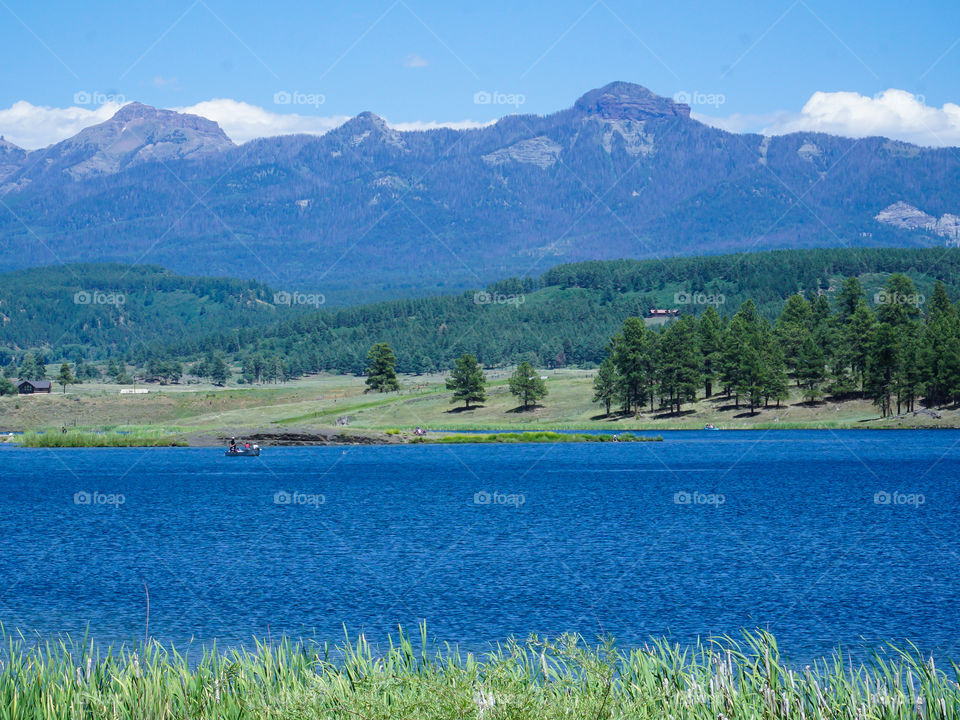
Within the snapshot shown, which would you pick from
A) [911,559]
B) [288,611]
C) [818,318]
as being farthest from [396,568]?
[818,318]

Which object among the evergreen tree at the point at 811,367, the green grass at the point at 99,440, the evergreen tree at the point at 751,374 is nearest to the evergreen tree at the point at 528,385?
the evergreen tree at the point at 751,374

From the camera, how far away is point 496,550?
52.7m

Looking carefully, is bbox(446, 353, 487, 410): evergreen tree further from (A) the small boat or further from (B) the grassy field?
(A) the small boat

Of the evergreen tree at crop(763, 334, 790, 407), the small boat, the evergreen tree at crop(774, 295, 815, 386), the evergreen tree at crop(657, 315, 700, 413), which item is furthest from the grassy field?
the small boat

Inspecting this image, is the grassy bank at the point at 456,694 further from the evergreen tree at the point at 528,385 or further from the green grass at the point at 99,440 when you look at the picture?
the evergreen tree at the point at 528,385

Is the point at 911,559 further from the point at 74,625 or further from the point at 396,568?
the point at 74,625

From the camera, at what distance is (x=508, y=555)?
51094mm

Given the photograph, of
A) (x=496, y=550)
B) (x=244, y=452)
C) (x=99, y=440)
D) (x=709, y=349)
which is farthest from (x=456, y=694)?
(x=709, y=349)

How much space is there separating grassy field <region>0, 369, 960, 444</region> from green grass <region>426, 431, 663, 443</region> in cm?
772

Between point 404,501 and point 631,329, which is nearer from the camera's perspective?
point 404,501

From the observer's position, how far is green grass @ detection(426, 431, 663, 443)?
134000 mm

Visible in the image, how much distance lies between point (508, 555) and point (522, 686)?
3120cm

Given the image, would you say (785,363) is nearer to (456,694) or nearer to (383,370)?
(383,370)

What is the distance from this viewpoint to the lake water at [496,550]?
36219 mm
